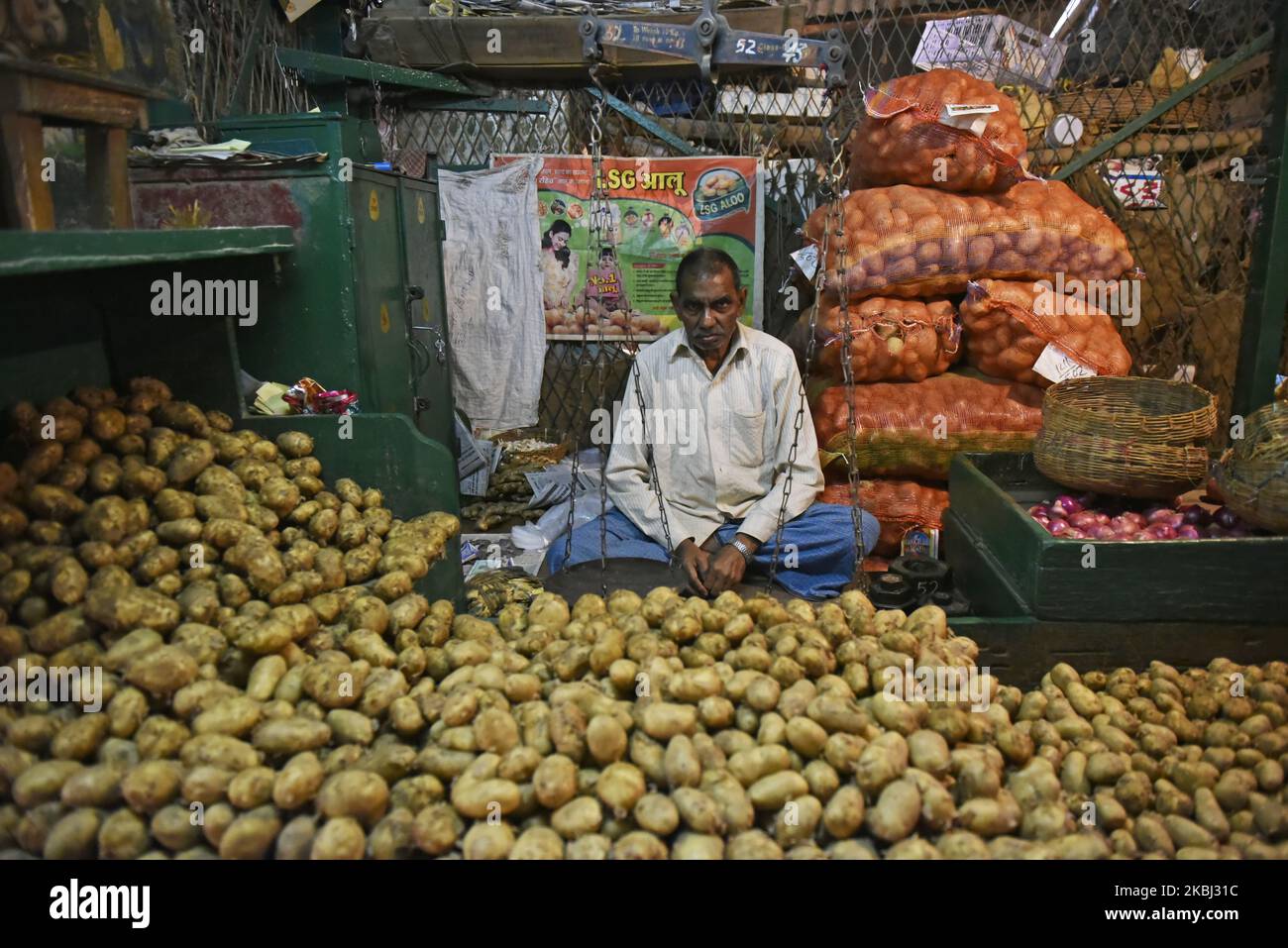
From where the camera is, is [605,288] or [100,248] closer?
[100,248]

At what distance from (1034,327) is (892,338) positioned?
60 centimetres

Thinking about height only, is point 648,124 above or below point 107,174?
above

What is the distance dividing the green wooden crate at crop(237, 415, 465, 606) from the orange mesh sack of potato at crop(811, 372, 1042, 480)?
6.47 ft

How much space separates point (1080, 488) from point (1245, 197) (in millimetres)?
3273

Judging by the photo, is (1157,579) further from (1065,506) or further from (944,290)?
(944,290)

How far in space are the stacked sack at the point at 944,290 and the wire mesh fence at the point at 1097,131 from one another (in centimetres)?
96

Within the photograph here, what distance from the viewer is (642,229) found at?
200 inches

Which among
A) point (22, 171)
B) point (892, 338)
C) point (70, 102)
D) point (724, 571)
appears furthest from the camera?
point (892, 338)

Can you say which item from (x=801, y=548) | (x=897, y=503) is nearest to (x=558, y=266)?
(x=897, y=503)

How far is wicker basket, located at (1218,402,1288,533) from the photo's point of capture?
2332 millimetres

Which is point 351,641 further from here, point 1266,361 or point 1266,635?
point 1266,361

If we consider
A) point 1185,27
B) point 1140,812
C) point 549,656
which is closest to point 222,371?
point 549,656

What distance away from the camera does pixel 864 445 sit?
382 centimetres

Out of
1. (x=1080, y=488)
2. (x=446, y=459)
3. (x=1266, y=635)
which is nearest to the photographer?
(x=1266, y=635)
